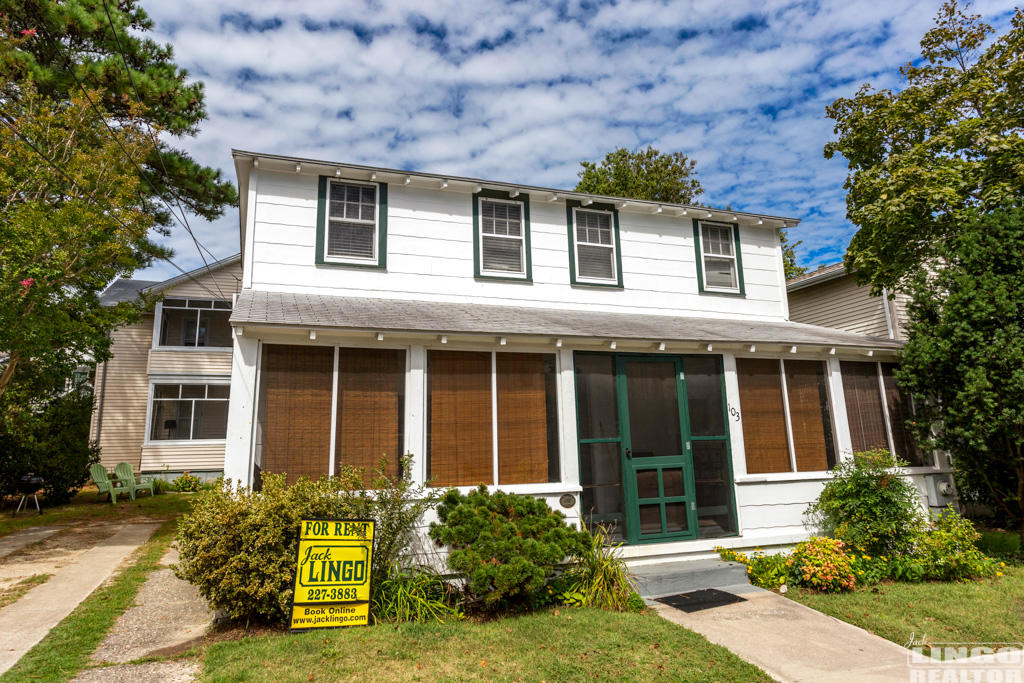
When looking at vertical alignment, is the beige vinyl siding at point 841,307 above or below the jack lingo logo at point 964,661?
above

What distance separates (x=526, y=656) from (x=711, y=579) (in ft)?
11.8

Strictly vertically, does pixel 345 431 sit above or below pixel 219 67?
below

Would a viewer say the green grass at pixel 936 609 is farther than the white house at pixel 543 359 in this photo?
No

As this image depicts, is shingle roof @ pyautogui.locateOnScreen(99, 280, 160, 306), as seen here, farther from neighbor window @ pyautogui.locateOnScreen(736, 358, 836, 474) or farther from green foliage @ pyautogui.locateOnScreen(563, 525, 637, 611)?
neighbor window @ pyautogui.locateOnScreen(736, 358, 836, 474)

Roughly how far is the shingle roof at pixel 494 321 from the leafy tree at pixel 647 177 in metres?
17.8

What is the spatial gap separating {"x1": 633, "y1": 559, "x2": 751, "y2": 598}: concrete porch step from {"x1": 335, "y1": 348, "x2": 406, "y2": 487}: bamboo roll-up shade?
355cm

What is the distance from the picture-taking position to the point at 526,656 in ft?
16.7

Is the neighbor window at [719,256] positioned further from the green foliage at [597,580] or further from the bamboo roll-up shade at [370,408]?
the bamboo roll-up shade at [370,408]

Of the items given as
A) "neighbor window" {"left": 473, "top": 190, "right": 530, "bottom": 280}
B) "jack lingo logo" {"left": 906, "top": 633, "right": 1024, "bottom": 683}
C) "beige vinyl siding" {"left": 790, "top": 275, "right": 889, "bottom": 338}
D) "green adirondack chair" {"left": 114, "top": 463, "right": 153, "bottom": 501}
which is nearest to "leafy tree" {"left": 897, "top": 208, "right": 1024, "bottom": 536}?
"jack lingo logo" {"left": 906, "top": 633, "right": 1024, "bottom": 683}

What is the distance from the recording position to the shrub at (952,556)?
305 inches

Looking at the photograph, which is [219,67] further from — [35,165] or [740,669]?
[740,669]

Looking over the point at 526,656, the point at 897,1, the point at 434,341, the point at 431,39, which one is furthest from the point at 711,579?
the point at 897,1

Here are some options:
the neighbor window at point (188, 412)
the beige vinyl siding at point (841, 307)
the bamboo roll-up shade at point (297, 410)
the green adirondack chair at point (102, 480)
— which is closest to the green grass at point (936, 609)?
the bamboo roll-up shade at point (297, 410)

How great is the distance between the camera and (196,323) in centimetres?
1878
